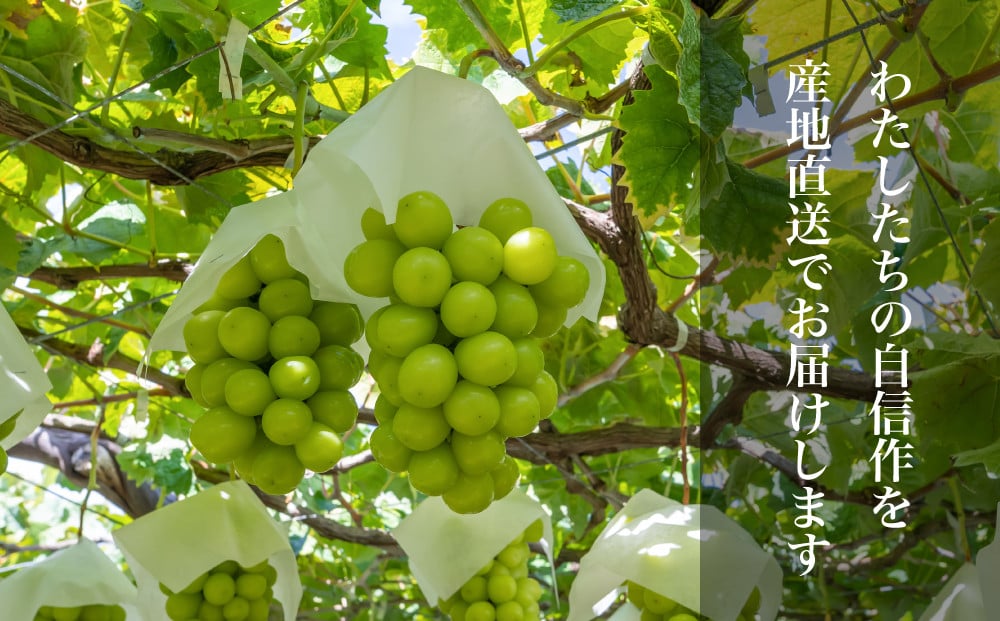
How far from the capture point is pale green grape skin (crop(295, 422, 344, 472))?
570 millimetres

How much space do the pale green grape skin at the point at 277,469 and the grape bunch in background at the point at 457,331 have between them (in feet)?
0.20

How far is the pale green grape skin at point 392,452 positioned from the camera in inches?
22.1

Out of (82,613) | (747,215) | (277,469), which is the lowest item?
(82,613)

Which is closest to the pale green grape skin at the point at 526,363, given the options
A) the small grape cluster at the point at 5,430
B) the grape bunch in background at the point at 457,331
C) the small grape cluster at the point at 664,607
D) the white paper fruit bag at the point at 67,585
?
the grape bunch in background at the point at 457,331

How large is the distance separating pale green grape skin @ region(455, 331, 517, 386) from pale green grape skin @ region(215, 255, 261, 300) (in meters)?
0.21

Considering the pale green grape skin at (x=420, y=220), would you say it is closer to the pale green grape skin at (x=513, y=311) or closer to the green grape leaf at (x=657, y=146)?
the pale green grape skin at (x=513, y=311)

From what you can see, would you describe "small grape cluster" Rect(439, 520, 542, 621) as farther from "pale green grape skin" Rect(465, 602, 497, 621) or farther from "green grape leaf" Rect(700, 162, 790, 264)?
"green grape leaf" Rect(700, 162, 790, 264)

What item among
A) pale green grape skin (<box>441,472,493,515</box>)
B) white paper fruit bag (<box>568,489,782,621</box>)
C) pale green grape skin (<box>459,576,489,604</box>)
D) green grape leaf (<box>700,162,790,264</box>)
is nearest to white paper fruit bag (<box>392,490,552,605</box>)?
pale green grape skin (<box>459,576,489,604</box>)

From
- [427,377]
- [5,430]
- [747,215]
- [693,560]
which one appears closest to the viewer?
[427,377]

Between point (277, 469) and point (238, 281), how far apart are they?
147 millimetres

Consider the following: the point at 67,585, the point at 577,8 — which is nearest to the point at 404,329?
the point at 577,8

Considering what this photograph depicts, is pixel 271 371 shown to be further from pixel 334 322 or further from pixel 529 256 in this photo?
pixel 529 256

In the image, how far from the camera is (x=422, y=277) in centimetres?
53

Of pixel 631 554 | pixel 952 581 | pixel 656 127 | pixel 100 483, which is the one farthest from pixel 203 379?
pixel 100 483
